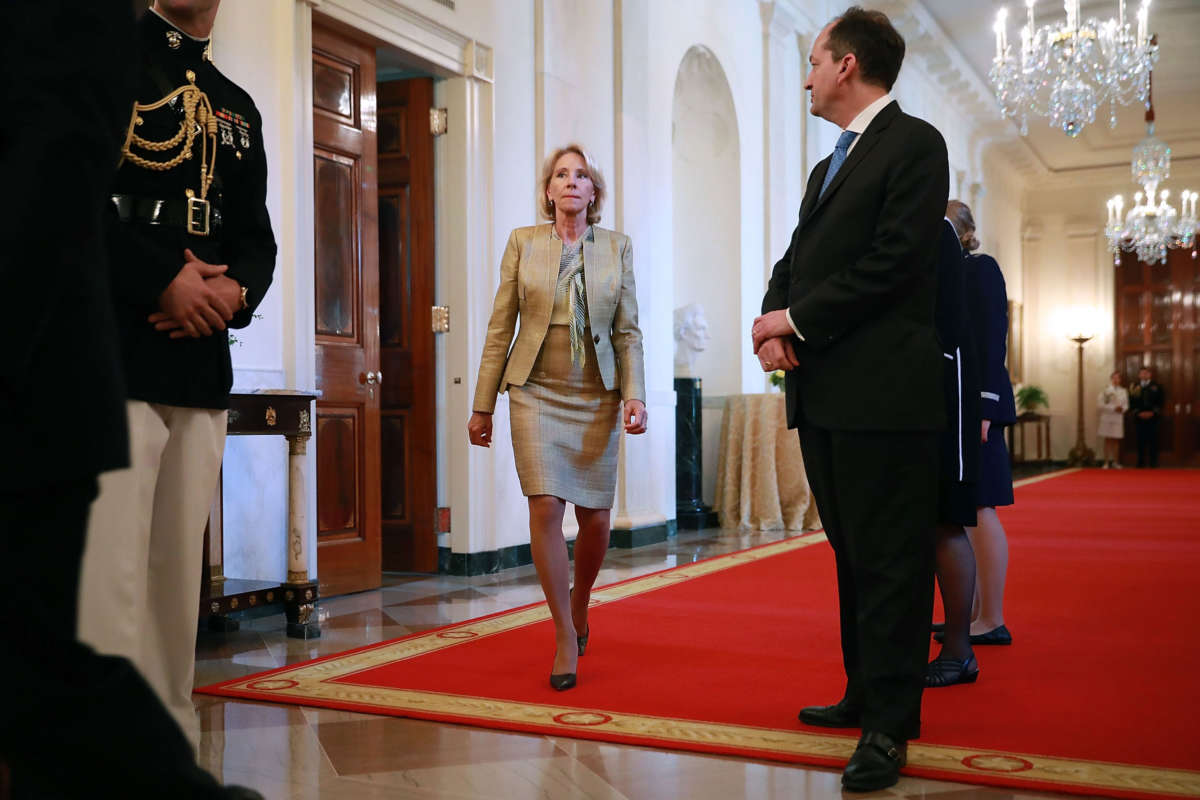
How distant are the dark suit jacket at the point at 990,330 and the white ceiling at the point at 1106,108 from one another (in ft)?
32.4

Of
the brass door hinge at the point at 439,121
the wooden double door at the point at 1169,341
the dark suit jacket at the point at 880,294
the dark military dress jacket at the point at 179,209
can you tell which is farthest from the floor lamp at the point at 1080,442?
the dark military dress jacket at the point at 179,209

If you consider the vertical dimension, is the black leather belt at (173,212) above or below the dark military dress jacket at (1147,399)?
above

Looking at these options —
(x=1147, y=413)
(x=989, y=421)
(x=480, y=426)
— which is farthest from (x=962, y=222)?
(x=1147, y=413)

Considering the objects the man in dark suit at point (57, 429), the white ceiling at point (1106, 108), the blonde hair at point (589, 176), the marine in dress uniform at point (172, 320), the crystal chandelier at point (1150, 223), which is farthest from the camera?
the crystal chandelier at point (1150, 223)

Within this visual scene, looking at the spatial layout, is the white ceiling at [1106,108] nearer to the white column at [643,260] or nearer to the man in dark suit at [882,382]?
the white column at [643,260]

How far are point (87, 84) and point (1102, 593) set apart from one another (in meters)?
4.78

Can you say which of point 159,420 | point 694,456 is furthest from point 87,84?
point 694,456

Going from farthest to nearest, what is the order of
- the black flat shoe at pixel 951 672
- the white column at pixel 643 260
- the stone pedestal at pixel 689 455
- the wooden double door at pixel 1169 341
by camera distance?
the wooden double door at pixel 1169 341, the stone pedestal at pixel 689 455, the white column at pixel 643 260, the black flat shoe at pixel 951 672

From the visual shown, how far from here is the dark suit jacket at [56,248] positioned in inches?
39.5

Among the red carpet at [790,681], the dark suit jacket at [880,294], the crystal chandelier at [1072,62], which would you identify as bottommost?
→ the red carpet at [790,681]

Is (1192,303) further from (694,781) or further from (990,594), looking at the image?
(694,781)

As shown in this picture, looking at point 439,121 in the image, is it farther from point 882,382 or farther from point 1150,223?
point 1150,223

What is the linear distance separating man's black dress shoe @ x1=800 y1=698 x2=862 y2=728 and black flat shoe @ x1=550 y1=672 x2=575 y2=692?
2.38 feet

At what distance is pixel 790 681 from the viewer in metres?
3.17
